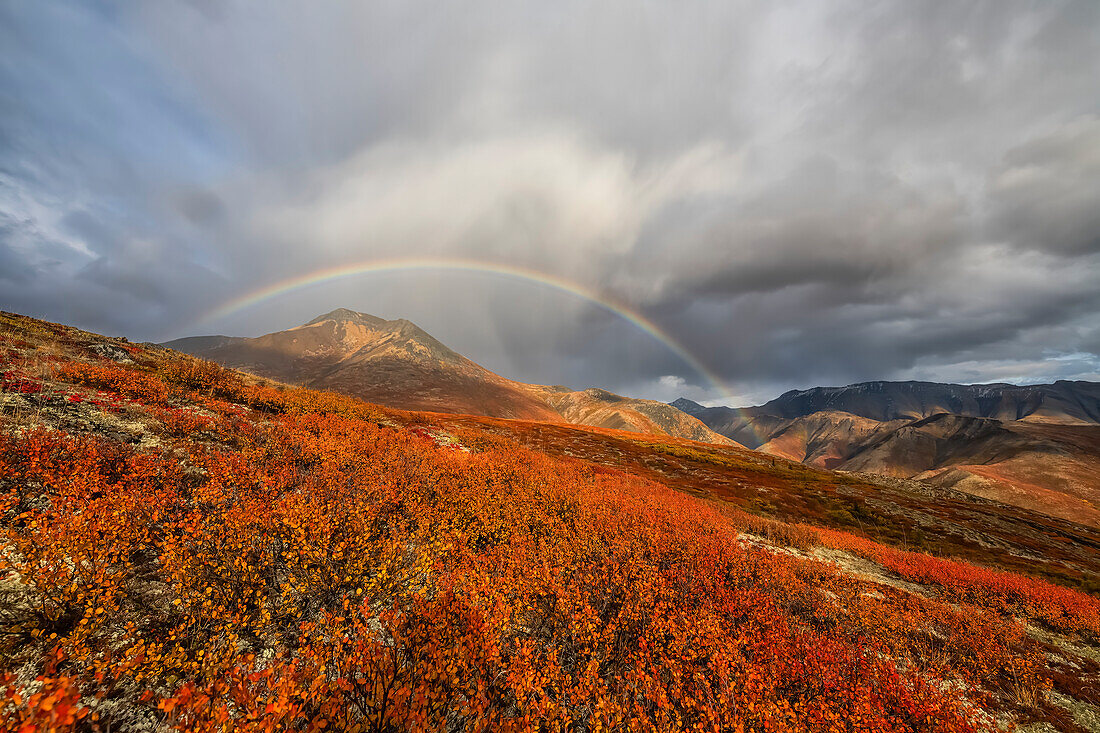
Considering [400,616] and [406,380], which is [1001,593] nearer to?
[400,616]

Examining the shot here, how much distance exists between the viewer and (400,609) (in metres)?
8.64

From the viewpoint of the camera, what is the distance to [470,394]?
156m

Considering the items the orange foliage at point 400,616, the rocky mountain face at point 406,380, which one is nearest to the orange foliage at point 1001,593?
the orange foliage at point 400,616

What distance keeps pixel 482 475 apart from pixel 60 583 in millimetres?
12314

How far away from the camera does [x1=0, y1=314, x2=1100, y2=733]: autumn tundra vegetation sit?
5500 mm

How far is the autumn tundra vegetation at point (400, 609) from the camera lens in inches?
217

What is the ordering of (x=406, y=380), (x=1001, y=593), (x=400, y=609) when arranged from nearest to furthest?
(x=400, y=609), (x=1001, y=593), (x=406, y=380)

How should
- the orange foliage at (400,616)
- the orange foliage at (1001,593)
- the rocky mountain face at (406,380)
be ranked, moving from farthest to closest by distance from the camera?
the rocky mountain face at (406,380) → the orange foliage at (1001,593) → the orange foliage at (400,616)

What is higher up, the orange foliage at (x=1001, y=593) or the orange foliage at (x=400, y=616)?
the orange foliage at (x=400, y=616)

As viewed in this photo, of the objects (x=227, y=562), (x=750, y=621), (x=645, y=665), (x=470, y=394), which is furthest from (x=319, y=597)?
(x=470, y=394)

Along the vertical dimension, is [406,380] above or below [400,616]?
above

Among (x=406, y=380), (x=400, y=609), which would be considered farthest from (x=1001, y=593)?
(x=406, y=380)

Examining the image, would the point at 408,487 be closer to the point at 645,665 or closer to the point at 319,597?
the point at 319,597

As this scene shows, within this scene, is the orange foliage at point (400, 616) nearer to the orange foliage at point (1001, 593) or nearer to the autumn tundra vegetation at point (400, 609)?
the autumn tundra vegetation at point (400, 609)
